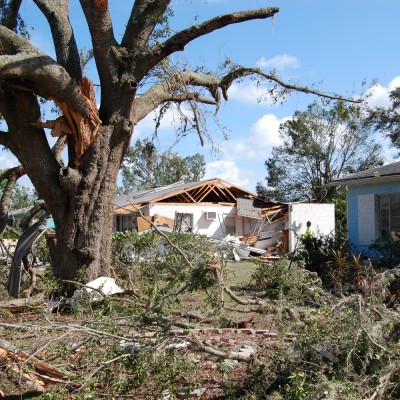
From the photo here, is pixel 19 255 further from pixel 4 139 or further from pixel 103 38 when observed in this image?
pixel 103 38

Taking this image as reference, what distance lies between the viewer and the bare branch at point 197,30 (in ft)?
32.4

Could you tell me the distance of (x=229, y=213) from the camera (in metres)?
28.7

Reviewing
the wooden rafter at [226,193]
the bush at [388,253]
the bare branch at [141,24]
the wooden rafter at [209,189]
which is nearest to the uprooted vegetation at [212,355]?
the bare branch at [141,24]

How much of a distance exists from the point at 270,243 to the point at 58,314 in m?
18.5

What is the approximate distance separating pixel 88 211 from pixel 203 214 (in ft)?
59.5

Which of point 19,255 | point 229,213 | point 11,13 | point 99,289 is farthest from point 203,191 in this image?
point 99,289

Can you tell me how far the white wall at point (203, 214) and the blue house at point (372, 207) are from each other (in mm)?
12496

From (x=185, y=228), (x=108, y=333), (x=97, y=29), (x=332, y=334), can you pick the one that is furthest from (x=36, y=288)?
(x=185, y=228)

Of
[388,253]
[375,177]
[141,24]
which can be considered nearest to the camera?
[141,24]

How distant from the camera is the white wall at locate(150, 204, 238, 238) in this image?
27688 millimetres

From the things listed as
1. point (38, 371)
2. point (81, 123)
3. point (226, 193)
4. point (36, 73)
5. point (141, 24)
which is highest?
point (141, 24)

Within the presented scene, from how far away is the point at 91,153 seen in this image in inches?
399

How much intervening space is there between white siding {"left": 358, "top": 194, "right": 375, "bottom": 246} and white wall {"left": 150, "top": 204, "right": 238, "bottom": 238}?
502 inches

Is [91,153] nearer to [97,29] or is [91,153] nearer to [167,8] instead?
[97,29]
